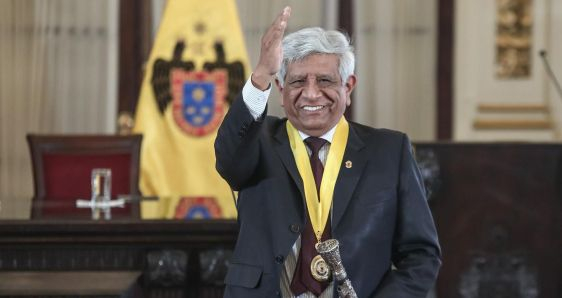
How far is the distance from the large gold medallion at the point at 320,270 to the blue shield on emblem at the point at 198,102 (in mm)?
3992

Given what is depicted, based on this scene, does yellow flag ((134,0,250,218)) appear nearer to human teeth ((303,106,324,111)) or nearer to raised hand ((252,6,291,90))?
human teeth ((303,106,324,111))

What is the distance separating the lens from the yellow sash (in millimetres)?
2047

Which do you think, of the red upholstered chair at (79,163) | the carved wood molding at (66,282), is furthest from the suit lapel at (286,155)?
the red upholstered chair at (79,163)

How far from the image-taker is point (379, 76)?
23.3 ft

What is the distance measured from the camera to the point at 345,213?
206 centimetres

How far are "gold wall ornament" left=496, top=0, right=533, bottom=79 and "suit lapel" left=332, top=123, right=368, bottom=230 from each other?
16.5 feet

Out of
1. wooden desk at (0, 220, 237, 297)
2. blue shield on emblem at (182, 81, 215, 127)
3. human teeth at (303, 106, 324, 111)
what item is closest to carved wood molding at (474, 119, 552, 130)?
blue shield on emblem at (182, 81, 215, 127)

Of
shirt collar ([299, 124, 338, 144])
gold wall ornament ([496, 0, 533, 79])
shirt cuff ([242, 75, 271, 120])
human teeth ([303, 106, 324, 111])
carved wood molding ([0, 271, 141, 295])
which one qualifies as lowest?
carved wood molding ([0, 271, 141, 295])

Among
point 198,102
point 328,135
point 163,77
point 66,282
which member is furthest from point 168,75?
point 328,135

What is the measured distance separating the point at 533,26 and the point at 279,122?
16.9ft

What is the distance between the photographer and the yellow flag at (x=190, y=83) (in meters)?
5.91

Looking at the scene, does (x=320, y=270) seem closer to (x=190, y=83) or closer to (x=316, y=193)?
(x=316, y=193)

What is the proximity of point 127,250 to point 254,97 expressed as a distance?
4.32 feet

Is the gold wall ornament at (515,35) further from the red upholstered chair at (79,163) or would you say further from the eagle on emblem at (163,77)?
the red upholstered chair at (79,163)
